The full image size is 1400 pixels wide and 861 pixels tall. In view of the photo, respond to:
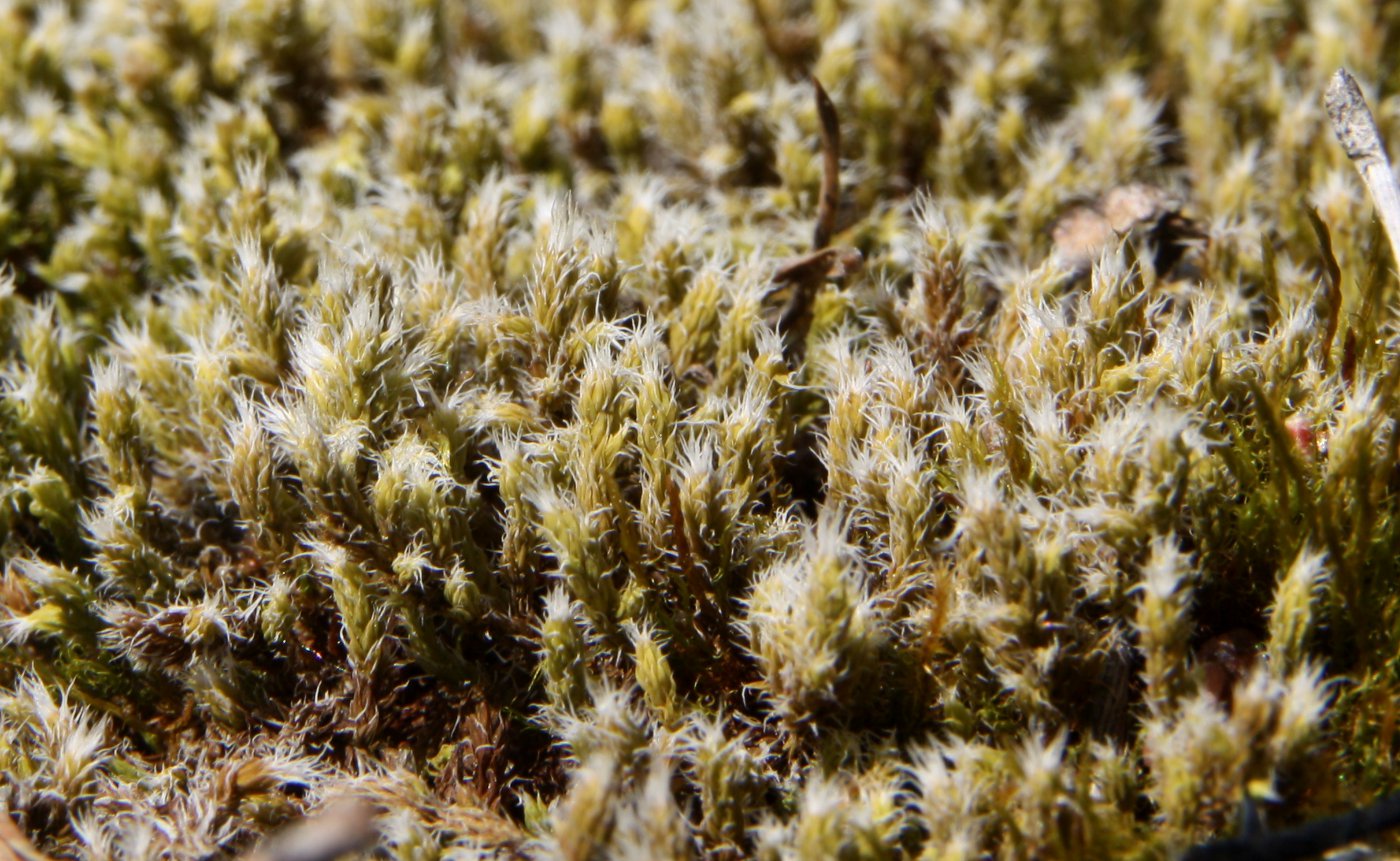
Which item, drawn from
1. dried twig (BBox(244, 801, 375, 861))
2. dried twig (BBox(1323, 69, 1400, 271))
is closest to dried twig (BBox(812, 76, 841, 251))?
dried twig (BBox(1323, 69, 1400, 271))

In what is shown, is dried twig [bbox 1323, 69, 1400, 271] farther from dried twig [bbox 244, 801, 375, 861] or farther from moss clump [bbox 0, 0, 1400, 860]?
dried twig [bbox 244, 801, 375, 861]

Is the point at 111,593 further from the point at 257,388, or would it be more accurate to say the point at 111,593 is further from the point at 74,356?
the point at 74,356

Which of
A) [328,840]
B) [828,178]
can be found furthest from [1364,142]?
[328,840]

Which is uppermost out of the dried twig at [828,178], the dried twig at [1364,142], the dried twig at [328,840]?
the dried twig at [1364,142]

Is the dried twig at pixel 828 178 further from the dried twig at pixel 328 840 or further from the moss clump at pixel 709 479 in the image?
the dried twig at pixel 328 840

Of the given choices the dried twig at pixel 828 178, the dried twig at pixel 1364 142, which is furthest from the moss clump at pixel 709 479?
the dried twig at pixel 1364 142

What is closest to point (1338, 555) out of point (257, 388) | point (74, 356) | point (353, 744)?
point (353, 744)
